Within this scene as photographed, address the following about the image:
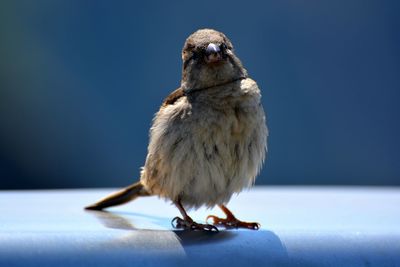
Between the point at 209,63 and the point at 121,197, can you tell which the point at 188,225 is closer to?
the point at 209,63


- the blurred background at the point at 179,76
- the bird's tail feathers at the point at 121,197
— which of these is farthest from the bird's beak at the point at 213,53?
the blurred background at the point at 179,76

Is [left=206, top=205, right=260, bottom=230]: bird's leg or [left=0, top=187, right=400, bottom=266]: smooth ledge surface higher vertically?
[left=0, top=187, right=400, bottom=266]: smooth ledge surface

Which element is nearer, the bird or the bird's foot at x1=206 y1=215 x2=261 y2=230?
the bird's foot at x1=206 y1=215 x2=261 y2=230

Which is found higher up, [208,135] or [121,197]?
[208,135]

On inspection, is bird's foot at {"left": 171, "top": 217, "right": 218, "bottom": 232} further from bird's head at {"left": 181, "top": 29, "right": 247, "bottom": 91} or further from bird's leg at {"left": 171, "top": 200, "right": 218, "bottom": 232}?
bird's head at {"left": 181, "top": 29, "right": 247, "bottom": 91}

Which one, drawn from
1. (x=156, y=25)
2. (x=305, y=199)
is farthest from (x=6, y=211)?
(x=156, y=25)

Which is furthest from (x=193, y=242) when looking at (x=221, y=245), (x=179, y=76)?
(x=179, y=76)

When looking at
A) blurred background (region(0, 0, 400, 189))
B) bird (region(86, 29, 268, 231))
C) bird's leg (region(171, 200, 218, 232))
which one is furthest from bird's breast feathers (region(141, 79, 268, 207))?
blurred background (region(0, 0, 400, 189))
